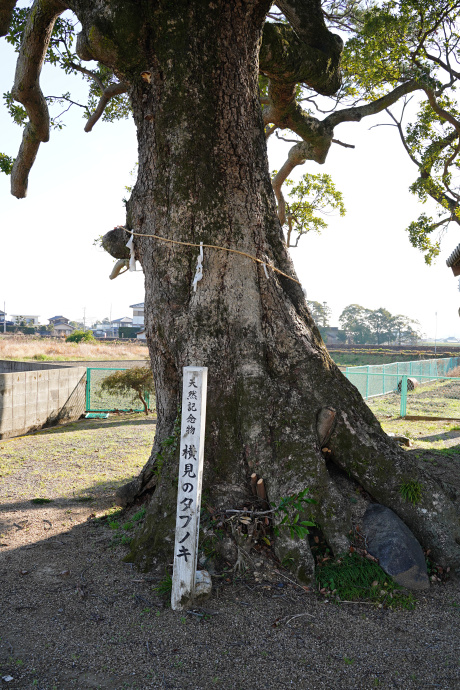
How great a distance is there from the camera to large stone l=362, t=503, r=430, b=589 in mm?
3350

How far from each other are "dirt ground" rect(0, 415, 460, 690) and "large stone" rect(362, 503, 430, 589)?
143 millimetres

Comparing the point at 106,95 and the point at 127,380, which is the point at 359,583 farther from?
the point at 127,380

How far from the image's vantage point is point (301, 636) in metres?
2.80

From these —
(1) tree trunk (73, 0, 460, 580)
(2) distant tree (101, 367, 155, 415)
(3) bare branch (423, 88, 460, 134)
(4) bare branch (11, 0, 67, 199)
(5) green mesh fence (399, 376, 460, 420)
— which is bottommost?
(5) green mesh fence (399, 376, 460, 420)

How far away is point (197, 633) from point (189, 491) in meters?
0.79

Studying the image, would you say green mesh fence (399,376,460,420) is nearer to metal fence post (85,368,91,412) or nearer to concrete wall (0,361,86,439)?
metal fence post (85,368,91,412)

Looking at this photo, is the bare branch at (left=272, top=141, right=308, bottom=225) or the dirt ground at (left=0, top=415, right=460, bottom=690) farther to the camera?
the bare branch at (left=272, top=141, right=308, bottom=225)

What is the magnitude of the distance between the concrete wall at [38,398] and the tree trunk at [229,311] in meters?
5.93

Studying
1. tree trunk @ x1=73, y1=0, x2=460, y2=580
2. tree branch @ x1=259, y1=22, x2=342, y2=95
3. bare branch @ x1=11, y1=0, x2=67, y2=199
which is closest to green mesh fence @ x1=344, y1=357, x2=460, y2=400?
tree branch @ x1=259, y1=22, x2=342, y2=95

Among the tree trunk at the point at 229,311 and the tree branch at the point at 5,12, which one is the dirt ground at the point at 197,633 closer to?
the tree trunk at the point at 229,311

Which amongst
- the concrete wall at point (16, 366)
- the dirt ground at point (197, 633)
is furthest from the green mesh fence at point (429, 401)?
the concrete wall at point (16, 366)

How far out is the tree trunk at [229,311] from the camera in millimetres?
3711

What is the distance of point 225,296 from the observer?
403 centimetres

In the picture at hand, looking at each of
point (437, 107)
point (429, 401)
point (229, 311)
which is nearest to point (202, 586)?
point (229, 311)
